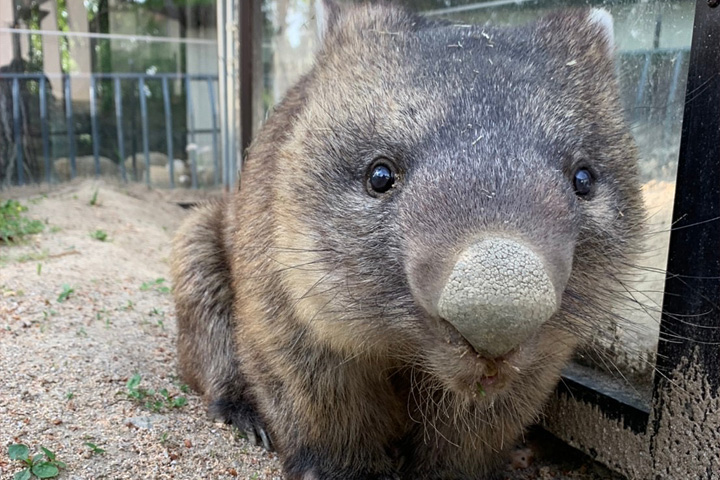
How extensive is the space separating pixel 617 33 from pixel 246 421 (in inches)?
96.7

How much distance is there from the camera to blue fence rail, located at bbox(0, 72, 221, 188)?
7430 millimetres

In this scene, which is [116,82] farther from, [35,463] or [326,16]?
[35,463]

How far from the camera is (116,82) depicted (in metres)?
7.76

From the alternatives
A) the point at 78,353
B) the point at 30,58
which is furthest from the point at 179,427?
the point at 30,58

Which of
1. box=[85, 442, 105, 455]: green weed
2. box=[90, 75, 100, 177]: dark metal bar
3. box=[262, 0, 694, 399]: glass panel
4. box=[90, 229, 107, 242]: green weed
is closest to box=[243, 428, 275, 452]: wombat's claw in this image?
box=[85, 442, 105, 455]: green weed

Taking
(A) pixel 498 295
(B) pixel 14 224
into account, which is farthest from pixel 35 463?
(B) pixel 14 224

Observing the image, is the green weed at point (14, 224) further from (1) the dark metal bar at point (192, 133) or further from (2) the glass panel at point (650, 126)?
(2) the glass panel at point (650, 126)

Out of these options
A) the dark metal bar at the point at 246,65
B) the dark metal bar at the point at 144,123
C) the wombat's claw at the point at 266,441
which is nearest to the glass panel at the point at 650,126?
the wombat's claw at the point at 266,441

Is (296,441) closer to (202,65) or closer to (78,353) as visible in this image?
(78,353)

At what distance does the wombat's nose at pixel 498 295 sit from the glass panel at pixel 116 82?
7.09 m

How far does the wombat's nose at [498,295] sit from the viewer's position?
145cm

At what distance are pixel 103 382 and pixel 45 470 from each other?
2.69 ft

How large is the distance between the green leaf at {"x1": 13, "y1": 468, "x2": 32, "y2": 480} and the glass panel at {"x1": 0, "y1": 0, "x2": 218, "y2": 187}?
597 cm

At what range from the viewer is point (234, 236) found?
10.4 ft
